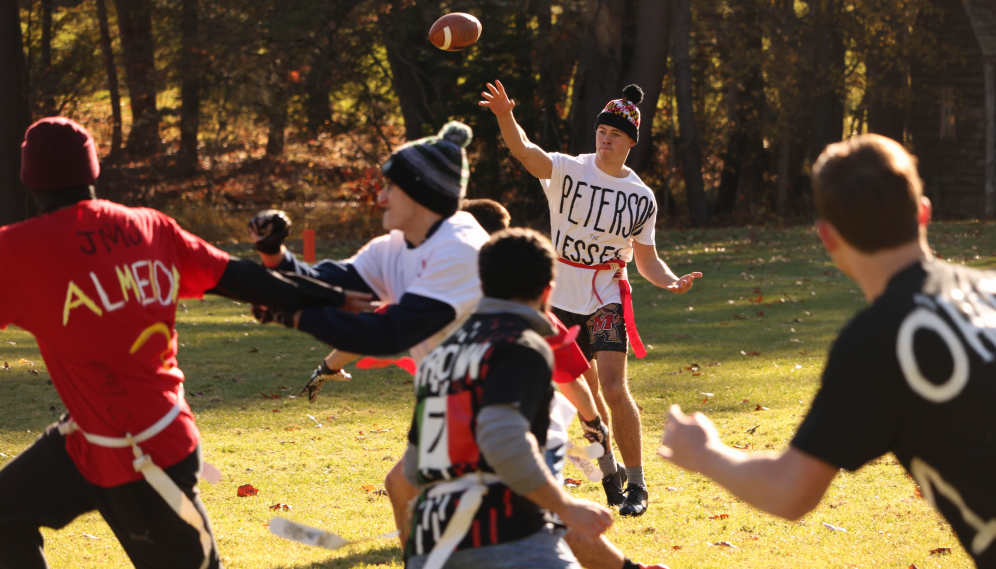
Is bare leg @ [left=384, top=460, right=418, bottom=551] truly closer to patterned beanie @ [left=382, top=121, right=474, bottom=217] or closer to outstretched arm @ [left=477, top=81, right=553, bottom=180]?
patterned beanie @ [left=382, top=121, right=474, bottom=217]

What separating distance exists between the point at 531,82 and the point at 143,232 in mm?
22736

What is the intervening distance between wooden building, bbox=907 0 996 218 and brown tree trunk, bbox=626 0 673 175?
7.96 meters

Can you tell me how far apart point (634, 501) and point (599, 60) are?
19.2 metres

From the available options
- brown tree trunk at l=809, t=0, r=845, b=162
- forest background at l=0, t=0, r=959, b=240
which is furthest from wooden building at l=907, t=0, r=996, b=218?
brown tree trunk at l=809, t=0, r=845, b=162

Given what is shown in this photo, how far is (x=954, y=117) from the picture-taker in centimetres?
2767

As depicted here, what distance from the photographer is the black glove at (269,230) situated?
3543mm

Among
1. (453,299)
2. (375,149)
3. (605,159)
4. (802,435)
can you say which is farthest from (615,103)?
(375,149)

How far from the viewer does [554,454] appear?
10.9ft

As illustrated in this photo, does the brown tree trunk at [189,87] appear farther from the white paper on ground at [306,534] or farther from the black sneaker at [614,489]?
the white paper on ground at [306,534]

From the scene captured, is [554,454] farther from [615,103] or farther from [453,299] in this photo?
[615,103]

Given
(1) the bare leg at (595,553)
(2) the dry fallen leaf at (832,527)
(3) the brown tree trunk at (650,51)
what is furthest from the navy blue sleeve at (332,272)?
(3) the brown tree trunk at (650,51)

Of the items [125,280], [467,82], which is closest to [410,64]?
[467,82]

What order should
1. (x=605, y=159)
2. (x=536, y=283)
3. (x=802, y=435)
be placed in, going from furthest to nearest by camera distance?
(x=605, y=159)
(x=536, y=283)
(x=802, y=435)

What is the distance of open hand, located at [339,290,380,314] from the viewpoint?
11.5ft
